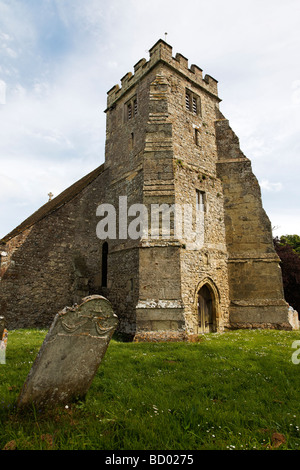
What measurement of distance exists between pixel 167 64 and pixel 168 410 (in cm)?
1332

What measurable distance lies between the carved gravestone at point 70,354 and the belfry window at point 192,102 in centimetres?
1177

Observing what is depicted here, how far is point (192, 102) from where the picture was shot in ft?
43.5

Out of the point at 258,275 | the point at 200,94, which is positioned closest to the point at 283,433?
the point at 258,275

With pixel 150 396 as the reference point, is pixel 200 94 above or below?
above

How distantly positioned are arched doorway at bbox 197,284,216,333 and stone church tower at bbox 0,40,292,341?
0.13 ft

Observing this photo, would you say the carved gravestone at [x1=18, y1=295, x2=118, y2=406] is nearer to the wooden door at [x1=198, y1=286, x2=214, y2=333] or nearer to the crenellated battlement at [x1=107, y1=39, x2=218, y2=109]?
the wooden door at [x1=198, y1=286, x2=214, y2=333]

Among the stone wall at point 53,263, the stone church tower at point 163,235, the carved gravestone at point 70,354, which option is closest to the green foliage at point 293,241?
the stone church tower at point 163,235

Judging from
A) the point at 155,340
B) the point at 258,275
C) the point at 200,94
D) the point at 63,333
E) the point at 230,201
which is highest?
the point at 200,94

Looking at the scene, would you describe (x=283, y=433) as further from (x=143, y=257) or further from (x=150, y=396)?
(x=143, y=257)

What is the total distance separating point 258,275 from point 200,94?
9146 millimetres

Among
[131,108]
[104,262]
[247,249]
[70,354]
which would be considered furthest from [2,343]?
[131,108]

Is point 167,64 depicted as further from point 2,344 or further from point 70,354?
point 70,354

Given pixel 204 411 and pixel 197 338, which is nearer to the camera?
pixel 204 411

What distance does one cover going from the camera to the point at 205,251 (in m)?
11.3
